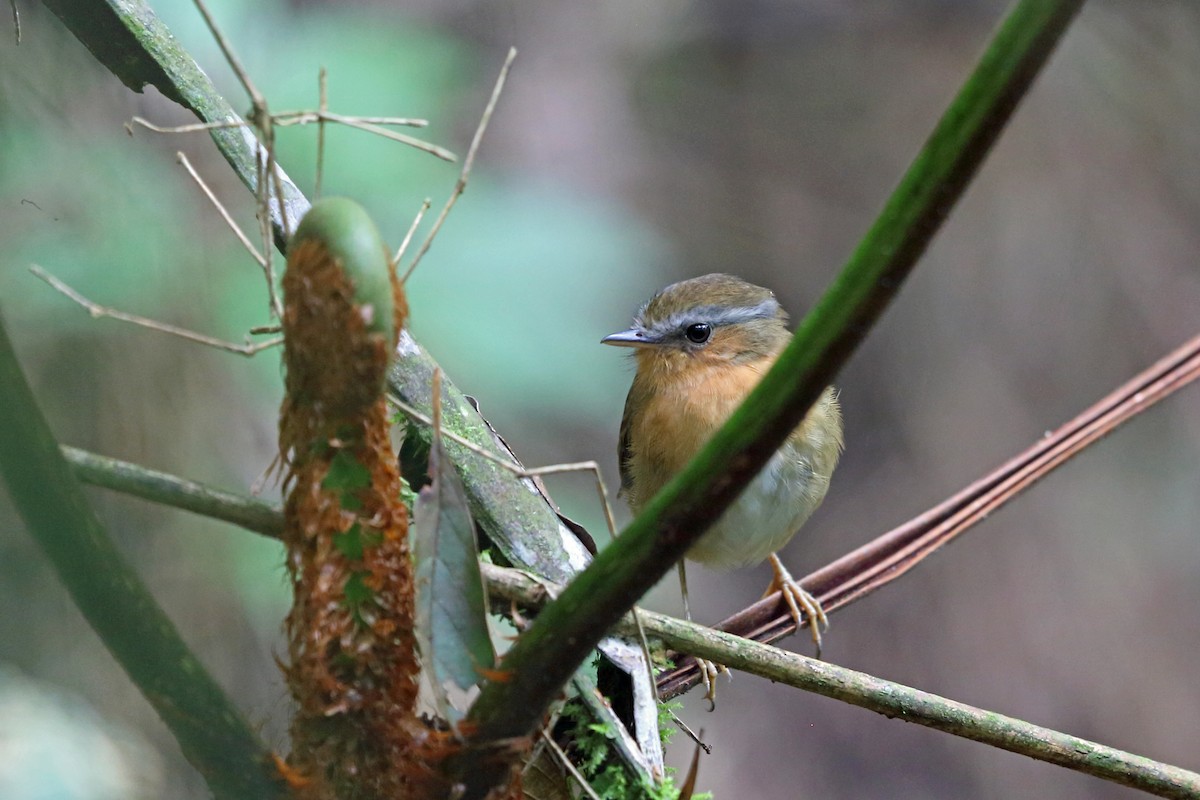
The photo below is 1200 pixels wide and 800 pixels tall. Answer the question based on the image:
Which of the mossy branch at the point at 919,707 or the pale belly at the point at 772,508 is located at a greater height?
the pale belly at the point at 772,508

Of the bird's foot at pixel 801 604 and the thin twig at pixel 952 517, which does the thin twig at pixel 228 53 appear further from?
the bird's foot at pixel 801 604

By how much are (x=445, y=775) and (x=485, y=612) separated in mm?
143

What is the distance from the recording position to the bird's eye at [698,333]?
2773 millimetres

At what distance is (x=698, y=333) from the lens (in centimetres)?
278

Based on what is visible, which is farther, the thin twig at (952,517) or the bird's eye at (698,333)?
the bird's eye at (698,333)

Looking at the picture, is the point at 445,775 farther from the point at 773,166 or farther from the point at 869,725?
the point at 773,166

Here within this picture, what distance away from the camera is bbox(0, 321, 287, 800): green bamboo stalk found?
68 centimetres

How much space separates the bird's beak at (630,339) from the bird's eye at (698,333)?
0.09 metres

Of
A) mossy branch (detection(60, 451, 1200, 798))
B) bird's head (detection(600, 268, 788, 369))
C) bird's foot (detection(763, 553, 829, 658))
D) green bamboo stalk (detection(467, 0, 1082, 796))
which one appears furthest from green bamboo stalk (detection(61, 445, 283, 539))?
bird's head (detection(600, 268, 788, 369))

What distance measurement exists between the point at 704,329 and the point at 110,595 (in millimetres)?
2164

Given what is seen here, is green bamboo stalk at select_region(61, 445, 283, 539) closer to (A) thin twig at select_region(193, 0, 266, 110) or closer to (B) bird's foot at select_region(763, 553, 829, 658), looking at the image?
(A) thin twig at select_region(193, 0, 266, 110)

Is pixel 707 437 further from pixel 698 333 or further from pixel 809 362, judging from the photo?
pixel 809 362

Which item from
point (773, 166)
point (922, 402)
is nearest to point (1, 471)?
point (922, 402)

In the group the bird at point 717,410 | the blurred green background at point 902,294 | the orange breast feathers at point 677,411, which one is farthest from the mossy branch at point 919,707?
the blurred green background at point 902,294
